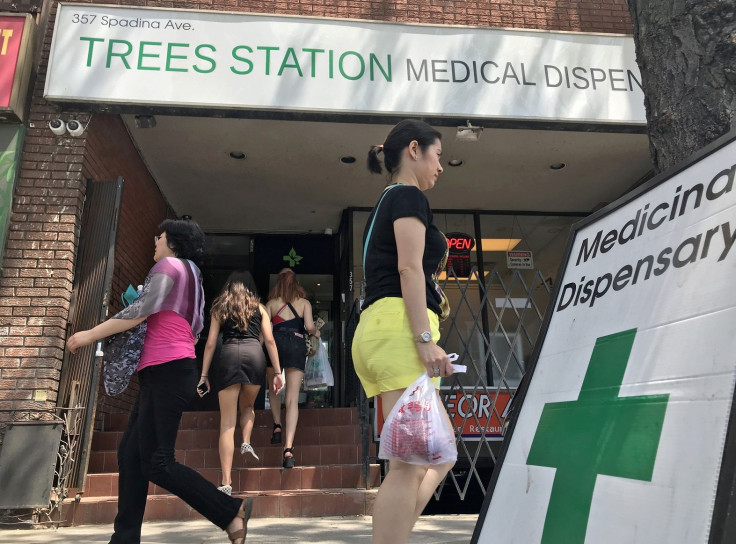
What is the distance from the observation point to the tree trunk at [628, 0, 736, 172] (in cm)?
222

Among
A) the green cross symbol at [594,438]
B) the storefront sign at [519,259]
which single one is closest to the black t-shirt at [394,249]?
the green cross symbol at [594,438]

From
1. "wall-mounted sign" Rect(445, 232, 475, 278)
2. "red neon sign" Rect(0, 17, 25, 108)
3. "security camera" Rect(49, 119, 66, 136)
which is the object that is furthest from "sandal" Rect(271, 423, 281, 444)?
"wall-mounted sign" Rect(445, 232, 475, 278)

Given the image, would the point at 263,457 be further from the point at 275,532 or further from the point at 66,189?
the point at 66,189

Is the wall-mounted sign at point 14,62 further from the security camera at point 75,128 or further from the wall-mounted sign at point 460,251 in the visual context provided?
the wall-mounted sign at point 460,251

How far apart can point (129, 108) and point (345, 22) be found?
231cm

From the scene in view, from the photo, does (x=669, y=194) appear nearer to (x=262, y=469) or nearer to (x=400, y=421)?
(x=400, y=421)

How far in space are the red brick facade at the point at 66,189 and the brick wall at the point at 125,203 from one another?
0.04 ft

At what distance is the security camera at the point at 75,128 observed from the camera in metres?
5.47

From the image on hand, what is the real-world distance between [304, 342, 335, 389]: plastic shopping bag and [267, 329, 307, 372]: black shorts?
0.35 meters

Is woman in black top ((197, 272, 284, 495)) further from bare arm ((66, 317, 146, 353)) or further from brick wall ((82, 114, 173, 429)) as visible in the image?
bare arm ((66, 317, 146, 353))

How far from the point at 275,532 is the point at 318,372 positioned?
2327mm

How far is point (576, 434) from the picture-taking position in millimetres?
1734

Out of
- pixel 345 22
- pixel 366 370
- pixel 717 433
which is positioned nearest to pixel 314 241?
pixel 345 22

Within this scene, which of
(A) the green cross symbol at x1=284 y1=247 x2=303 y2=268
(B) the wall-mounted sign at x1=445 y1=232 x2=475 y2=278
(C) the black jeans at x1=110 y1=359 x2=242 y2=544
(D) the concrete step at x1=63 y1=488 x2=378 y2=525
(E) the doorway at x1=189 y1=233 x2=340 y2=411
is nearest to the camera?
(C) the black jeans at x1=110 y1=359 x2=242 y2=544
